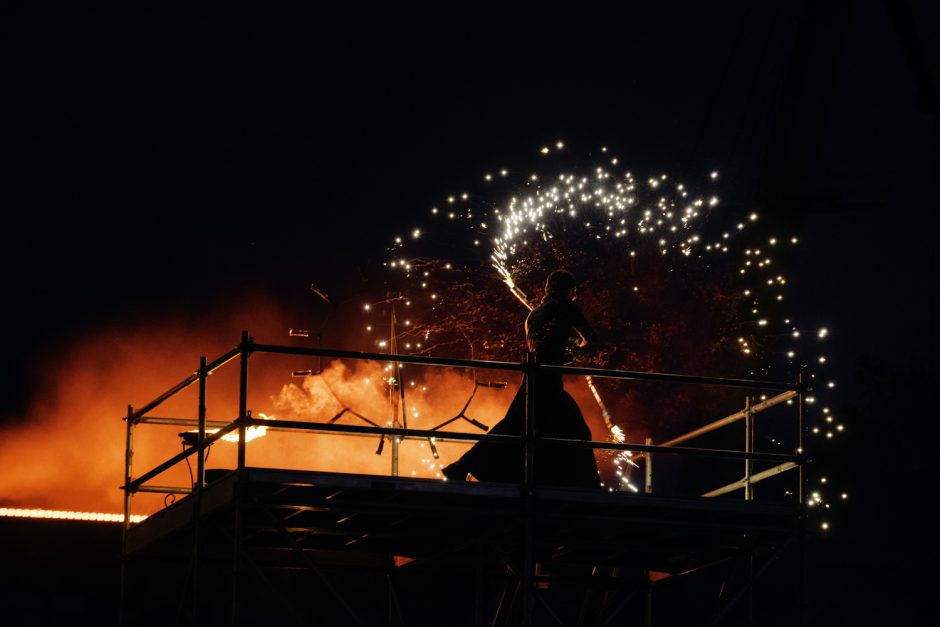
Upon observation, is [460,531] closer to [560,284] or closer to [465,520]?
[465,520]

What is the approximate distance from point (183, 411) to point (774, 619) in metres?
12.2

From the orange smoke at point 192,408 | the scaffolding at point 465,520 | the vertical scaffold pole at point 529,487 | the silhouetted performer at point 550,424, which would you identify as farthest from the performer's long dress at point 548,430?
the orange smoke at point 192,408

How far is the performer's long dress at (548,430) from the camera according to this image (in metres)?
9.88

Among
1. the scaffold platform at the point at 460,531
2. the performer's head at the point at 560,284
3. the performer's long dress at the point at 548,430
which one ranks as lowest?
the scaffold platform at the point at 460,531

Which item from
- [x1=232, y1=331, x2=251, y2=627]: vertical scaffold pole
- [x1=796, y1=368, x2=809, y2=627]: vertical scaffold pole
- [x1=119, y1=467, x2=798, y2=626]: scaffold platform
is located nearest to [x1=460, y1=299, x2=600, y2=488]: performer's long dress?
[x1=119, y1=467, x2=798, y2=626]: scaffold platform

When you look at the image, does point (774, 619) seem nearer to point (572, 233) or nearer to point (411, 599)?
point (411, 599)

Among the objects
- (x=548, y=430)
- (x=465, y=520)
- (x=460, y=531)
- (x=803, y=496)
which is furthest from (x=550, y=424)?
(x=803, y=496)

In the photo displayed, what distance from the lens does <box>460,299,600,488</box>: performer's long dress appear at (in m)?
9.88

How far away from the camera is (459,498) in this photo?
352 inches

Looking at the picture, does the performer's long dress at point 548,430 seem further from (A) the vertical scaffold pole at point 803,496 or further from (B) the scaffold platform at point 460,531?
(A) the vertical scaffold pole at point 803,496

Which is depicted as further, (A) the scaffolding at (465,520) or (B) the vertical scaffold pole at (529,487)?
(B) the vertical scaffold pole at (529,487)

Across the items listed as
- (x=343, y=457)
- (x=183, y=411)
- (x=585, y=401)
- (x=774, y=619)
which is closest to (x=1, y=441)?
(x=183, y=411)

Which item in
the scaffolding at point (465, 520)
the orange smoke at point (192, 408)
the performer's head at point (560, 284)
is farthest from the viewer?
the orange smoke at point (192, 408)

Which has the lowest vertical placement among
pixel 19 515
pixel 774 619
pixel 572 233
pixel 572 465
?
pixel 774 619
